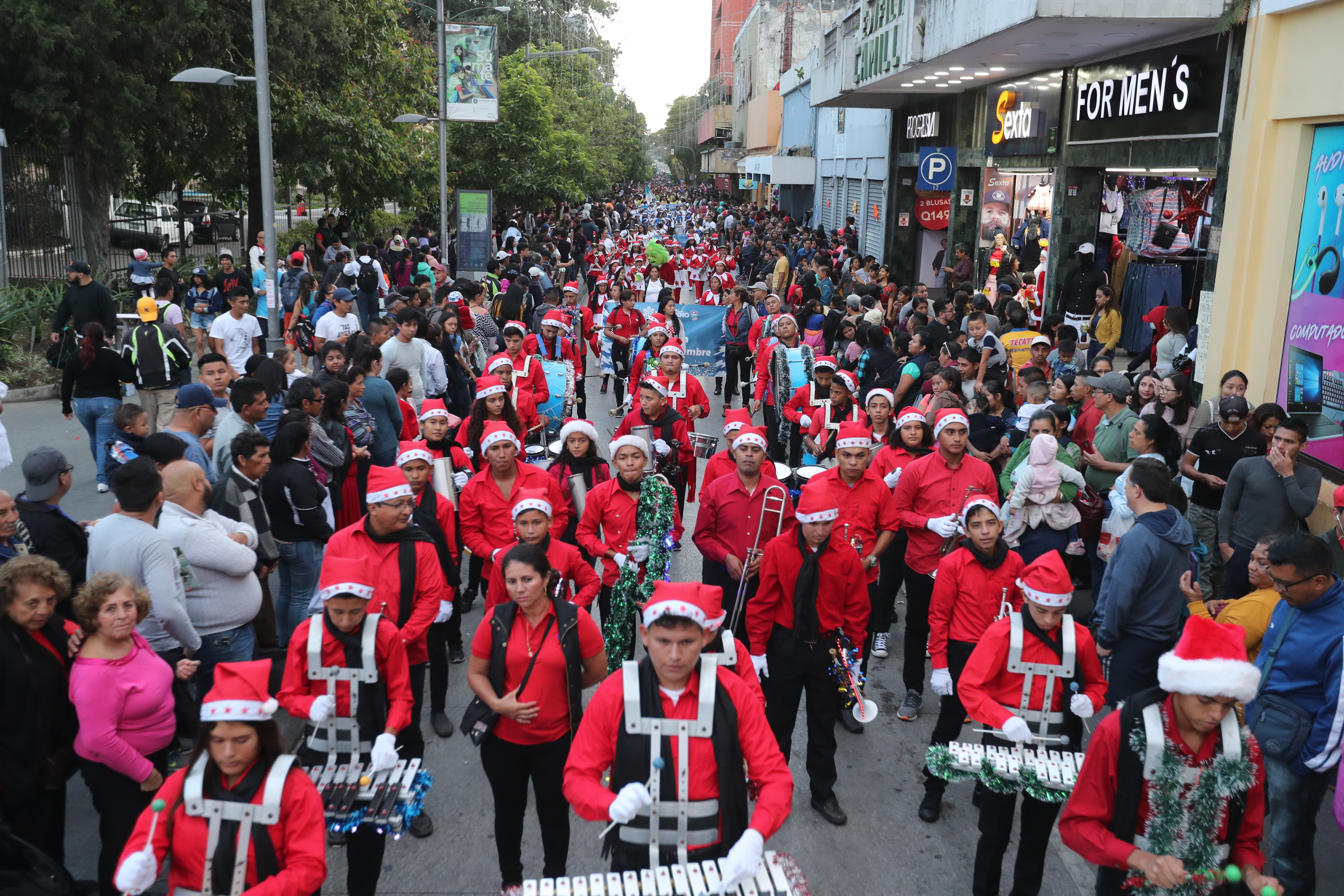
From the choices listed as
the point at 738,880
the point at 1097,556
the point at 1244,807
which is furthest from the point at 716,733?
the point at 1097,556

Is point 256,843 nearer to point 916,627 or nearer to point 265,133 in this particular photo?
point 916,627

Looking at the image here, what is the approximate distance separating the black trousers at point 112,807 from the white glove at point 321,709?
78cm

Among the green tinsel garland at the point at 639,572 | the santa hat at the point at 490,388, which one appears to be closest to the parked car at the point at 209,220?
the santa hat at the point at 490,388

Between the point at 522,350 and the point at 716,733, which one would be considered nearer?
the point at 716,733

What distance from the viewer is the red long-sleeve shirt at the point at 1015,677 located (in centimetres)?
462

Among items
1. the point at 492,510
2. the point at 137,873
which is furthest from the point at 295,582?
the point at 137,873

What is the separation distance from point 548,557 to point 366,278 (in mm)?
14625

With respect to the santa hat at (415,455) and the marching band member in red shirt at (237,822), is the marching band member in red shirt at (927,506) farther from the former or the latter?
the marching band member in red shirt at (237,822)

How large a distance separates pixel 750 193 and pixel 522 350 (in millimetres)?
67011

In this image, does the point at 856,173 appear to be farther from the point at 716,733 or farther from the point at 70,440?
the point at 716,733

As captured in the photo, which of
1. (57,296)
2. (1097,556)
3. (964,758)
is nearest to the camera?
(964,758)

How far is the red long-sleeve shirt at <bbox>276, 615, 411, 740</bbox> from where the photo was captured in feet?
14.7

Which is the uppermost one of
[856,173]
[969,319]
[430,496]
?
[856,173]

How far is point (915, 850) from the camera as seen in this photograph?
547 cm
